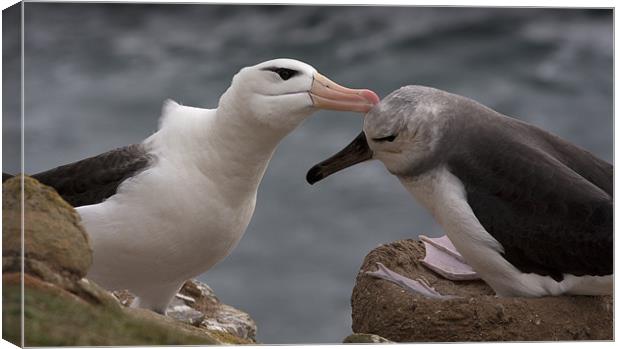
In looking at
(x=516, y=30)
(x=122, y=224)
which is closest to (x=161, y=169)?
(x=122, y=224)

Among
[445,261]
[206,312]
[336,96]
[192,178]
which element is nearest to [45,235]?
[192,178]

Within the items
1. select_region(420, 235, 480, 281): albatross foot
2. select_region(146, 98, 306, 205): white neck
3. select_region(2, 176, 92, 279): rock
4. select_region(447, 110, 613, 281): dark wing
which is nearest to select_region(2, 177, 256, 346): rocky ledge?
select_region(2, 176, 92, 279): rock

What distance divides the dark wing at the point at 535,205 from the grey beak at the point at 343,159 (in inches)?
21.8

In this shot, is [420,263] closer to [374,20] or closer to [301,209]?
[301,209]

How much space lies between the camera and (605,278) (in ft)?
26.7

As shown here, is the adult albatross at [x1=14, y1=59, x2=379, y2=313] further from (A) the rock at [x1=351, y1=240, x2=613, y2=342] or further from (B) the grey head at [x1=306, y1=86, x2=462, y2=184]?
(A) the rock at [x1=351, y1=240, x2=613, y2=342]

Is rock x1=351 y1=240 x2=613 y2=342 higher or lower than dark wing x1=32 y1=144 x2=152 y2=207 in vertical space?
lower

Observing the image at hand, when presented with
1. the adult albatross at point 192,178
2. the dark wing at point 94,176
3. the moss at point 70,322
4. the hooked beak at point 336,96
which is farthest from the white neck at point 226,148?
the moss at point 70,322

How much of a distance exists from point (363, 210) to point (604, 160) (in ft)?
5.01

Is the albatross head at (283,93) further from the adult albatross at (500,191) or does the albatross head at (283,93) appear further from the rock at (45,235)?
the rock at (45,235)

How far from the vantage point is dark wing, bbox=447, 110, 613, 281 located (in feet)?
26.2

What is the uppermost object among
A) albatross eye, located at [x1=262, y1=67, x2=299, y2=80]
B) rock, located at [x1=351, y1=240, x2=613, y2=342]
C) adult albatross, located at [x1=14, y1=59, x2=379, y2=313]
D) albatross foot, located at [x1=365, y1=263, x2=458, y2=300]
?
albatross eye, located at [x1=262, y1=67, x2=299, y2=80]

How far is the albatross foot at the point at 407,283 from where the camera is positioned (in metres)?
8.37

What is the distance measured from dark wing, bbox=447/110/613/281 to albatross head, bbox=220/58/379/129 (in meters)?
0.98
